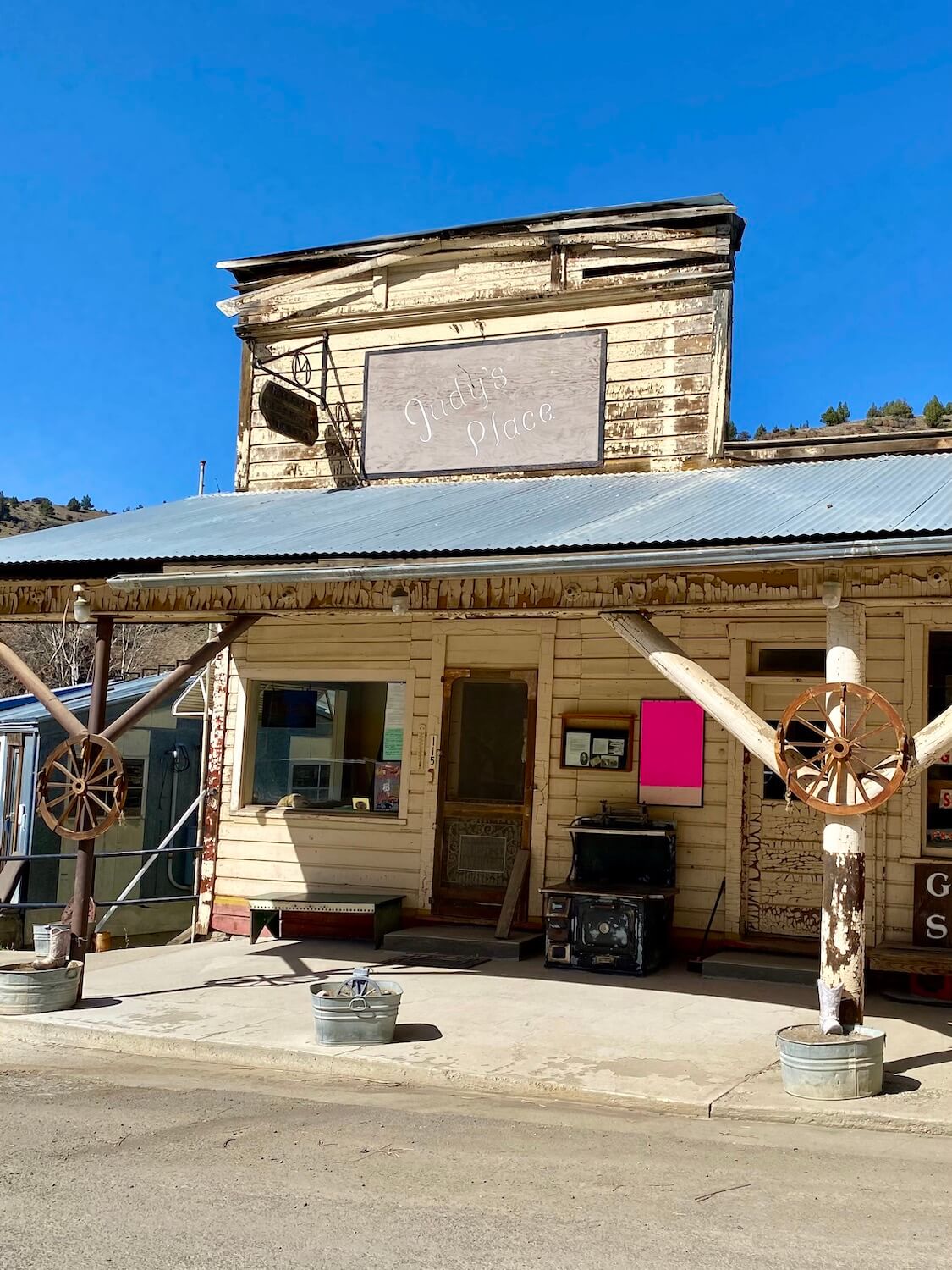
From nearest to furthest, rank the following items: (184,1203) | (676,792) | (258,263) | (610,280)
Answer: (184,1203) < (676,792) < (610,280) < (258,263)

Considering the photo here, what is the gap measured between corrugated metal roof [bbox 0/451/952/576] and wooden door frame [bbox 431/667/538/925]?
1.66 metres

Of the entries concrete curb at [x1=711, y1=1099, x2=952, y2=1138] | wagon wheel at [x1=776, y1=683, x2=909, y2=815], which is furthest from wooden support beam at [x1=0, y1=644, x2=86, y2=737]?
concrete curb at [x1=711, y1=1099, x2=952, y2=1138]

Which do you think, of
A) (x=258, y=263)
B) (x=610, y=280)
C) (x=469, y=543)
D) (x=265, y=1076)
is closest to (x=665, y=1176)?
(x=265, y=1076)

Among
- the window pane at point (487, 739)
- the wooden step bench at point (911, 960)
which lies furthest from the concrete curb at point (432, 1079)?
the window pane at point (487, 739)

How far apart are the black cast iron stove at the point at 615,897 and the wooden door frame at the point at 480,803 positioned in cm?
63

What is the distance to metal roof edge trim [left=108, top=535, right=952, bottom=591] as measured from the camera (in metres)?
6.32

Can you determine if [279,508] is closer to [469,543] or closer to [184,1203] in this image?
[469,543]

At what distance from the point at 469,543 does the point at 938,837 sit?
4477 mm

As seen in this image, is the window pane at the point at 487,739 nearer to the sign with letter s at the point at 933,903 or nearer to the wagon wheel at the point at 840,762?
the sign with letter s at the point at 933,903

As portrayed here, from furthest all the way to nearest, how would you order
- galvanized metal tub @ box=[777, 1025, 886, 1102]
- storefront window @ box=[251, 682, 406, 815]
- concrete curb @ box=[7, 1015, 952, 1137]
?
storefront window @ box=[251, 682, 406, 815] → galvanized metal tub @ box=[777, 1025, 886, 1102] → concrete curb @ box=[7, 1015, 952, 1137]

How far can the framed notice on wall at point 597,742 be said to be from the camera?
415 inches

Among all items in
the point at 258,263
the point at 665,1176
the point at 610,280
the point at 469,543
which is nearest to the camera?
the point at 665,1176

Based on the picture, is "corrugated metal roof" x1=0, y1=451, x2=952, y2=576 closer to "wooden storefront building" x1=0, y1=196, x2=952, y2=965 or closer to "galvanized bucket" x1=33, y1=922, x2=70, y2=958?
"wooden storefront building" x1=0, y1=196, x2=952, y2=965

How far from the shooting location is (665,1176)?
5.00 m
